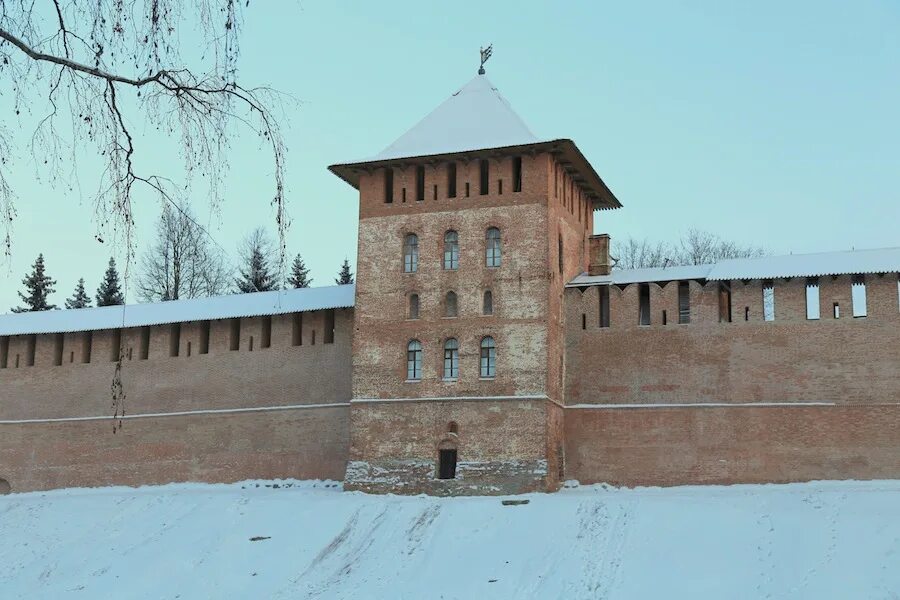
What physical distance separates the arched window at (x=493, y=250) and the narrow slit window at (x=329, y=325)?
14.0ft

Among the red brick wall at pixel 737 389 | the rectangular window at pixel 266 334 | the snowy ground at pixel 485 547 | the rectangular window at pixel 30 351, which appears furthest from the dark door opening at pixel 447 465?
the rectangular window at pixel 30 351

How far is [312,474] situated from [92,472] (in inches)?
236

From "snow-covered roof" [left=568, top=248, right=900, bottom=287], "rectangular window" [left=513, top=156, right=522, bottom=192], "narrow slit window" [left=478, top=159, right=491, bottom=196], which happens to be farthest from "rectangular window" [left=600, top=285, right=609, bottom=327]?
"narrow slit window" [left=478, top=159, right=491, bottom=196]

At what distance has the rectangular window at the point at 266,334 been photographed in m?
27.2

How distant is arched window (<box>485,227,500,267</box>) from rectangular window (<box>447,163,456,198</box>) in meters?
1.24

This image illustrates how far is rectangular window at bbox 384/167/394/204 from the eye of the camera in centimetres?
2531

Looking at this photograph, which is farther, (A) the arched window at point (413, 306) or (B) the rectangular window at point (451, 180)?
(B) the rectangular window at point (451, 180)

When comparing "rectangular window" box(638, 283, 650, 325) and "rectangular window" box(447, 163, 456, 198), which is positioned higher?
"rectangular window" box(447, 163, 456, 198)

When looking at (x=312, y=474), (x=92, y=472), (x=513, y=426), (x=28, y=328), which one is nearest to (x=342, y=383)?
(x=312, y=474)

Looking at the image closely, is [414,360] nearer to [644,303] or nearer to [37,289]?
[644,303]

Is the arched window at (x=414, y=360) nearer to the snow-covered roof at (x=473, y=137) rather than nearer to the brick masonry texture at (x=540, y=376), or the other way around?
the brick masonry texture at (x=540, y=376)

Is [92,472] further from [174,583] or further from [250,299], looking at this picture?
[174,583]

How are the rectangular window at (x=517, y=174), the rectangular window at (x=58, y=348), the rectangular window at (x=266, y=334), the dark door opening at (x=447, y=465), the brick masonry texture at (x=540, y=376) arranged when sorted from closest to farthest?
the brick masonry texture at (x=540, y=376), the dark door opening at (x=447, y=465), the rectangular window at (x=517, y=174), the rectangular window at (x=266, y=334), the rectangular window at (x=58, y=348)

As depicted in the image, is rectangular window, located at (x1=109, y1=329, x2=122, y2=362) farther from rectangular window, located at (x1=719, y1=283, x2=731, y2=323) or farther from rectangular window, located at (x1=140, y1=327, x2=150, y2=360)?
rectangular window, located at (x1=719, y1=283, x2=731, y2=323)
